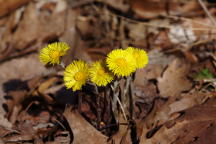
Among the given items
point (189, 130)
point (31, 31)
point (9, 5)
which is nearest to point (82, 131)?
point (189, 130)

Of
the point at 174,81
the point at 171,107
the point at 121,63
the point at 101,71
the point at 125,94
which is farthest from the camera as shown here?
the point at 174,81

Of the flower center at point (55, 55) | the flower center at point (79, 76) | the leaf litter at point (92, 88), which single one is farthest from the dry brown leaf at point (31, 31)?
the flower center at point (79, 76)

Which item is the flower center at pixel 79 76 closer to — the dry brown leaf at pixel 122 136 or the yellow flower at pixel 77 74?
the yellow flower at pixel 77 74

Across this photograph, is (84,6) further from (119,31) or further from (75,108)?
(75,108)

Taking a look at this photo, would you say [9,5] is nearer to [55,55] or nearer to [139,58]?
[55,55]

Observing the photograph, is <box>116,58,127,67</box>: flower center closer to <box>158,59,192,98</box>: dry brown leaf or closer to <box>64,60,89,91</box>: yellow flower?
<box>64,60,89,91</box>: yellow flower

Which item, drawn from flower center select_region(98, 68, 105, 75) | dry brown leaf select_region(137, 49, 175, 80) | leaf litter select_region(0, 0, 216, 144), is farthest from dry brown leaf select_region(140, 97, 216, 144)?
Result: dry brown leaf select_region(137, 49, 175, 80)
